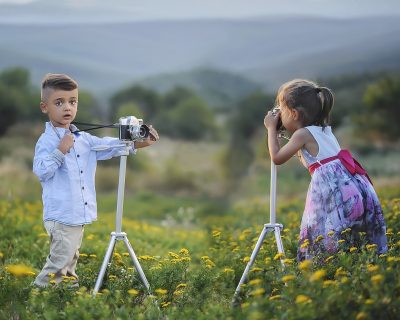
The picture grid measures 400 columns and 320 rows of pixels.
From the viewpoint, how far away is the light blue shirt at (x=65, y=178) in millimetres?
4523

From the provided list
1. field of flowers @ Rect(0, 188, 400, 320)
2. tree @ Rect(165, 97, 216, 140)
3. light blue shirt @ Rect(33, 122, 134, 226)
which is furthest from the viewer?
tree @ Rect(165, 97, 216, 140)

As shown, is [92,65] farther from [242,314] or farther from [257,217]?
[242,314]

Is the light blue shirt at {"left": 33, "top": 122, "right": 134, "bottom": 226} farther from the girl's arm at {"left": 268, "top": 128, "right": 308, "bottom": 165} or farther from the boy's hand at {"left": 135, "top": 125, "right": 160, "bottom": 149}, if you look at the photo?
the girl's arm at {"left": 268, "top": 128, "right": 308, "bottom": 165}

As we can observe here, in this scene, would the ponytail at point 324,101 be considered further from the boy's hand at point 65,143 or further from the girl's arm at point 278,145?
the boy's hand at point 65,143

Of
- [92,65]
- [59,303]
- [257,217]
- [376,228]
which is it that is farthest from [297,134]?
[92,65]

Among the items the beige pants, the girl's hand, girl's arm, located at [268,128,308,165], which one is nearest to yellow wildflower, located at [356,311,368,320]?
girl's arm, located at [268,128,308,165]

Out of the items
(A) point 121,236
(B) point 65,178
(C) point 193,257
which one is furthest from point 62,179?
(C) point 193,257

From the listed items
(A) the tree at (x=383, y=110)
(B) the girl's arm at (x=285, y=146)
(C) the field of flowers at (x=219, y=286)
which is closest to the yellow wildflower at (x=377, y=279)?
(C) the field of flowers at (x=219, y=286)

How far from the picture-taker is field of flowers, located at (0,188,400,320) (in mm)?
3385

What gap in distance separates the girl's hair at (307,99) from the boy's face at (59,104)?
53.3 inches

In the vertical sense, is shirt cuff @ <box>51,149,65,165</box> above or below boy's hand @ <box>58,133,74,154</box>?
below

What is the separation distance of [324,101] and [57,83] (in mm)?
1704

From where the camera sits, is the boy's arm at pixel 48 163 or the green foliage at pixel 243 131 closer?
the boy's arm at pixel 48 163

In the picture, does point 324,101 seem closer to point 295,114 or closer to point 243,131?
point 295,114
